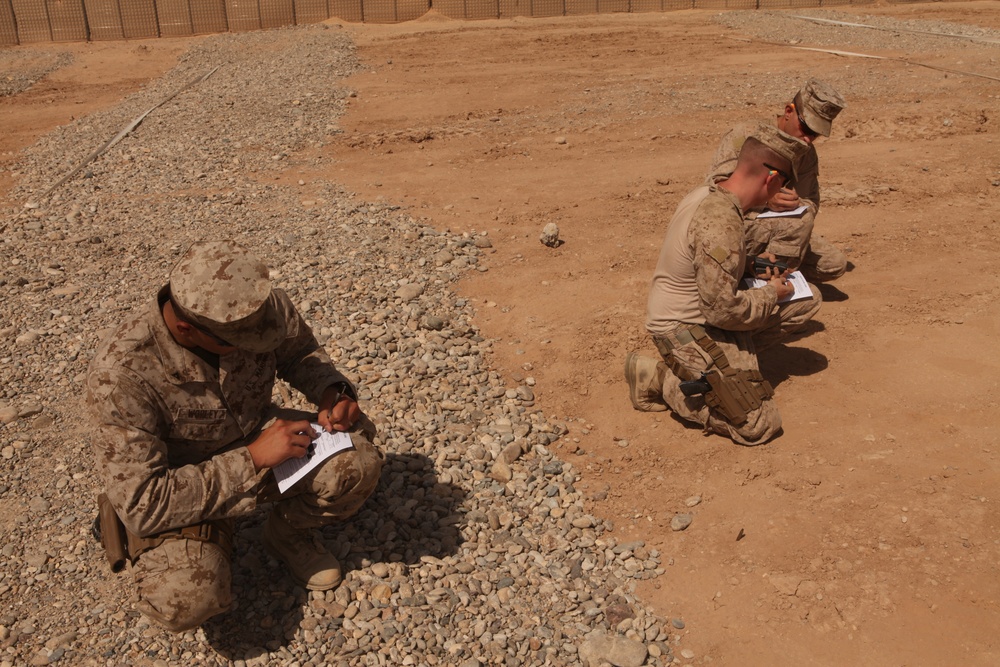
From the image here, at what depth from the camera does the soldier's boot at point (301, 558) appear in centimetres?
380

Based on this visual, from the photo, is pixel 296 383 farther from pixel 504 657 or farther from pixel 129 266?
pixel 129 266

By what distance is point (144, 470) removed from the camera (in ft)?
10.5

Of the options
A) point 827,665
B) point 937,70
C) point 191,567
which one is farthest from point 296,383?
point 937,70

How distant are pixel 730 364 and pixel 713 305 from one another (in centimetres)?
40

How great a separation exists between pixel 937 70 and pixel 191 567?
464 inches

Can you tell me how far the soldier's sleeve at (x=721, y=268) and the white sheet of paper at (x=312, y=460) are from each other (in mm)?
2037

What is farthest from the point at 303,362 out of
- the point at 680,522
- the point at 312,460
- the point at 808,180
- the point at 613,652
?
the point at 808,180

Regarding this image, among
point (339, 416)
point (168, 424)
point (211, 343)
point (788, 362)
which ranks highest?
point (211, 343)

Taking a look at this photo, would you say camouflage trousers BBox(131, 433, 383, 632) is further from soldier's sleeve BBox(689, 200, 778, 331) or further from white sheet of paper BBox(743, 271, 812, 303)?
white sheet of paper BBox(743, 271, 812, 303)

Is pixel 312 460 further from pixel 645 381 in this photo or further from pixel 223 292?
pixel 645 381

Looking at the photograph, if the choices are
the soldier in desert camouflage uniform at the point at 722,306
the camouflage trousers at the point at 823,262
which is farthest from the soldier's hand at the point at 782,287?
the camouflage trousers at the point at 823,262

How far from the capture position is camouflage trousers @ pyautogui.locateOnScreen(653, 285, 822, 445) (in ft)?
15.5

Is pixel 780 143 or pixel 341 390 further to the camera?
pixel 780 143

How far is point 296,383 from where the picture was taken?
383 cm
